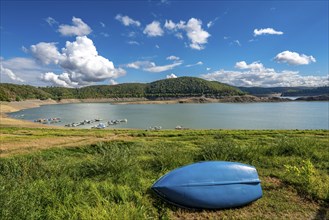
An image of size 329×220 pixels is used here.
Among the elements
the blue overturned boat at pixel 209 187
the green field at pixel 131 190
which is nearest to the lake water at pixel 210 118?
the green field at pixel 131 190

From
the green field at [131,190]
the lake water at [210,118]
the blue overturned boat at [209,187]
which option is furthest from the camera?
the lake water at [210,118]

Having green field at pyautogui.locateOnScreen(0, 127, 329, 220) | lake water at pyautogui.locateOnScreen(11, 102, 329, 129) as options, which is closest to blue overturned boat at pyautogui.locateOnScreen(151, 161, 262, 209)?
green field at pyautogui.locateOnScreen(0, 127, 329, 220)

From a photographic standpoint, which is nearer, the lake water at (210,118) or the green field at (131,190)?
the green field at (131,190)

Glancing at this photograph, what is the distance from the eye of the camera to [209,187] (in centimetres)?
720

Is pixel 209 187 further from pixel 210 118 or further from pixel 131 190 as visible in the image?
pixel 210 118

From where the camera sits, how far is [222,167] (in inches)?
309

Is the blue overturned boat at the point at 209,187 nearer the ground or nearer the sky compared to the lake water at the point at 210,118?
nearer the sky

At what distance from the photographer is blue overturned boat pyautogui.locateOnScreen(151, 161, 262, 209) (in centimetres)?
699

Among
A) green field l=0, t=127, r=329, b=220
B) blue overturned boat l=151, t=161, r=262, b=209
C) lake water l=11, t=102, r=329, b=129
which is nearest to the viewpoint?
green field l=0, t=127, r=329, b=220

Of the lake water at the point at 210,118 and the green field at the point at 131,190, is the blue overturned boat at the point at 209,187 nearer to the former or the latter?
the green field at the point at 131,190

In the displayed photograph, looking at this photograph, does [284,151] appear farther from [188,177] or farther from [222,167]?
[188,177]

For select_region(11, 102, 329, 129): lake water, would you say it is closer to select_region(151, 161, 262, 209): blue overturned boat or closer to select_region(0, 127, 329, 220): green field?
select_region(0, 127, 329, 220): green field

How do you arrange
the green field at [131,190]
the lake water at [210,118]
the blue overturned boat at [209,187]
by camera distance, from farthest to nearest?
the lake water at [210,118], the blue overturned boat at [209,187], the green field at [131,190]

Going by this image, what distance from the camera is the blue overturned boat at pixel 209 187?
6992 mm
